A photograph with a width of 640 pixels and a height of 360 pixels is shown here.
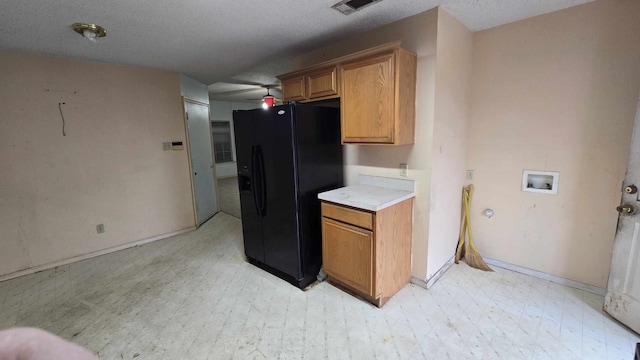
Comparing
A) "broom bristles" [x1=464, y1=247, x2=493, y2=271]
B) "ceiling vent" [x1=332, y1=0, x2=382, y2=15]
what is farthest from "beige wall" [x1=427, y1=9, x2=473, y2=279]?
"ceiling vent" [x1=332, y1=0, x2=382, y2=15]

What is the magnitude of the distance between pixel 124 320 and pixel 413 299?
237 centimetres

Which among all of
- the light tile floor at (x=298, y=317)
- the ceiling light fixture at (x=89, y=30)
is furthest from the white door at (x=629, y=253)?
the ceiling light fixture at (x=89, y=30)

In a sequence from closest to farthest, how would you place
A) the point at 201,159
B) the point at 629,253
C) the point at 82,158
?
the point at 629,253
the point at 82,158
the point at 201,159

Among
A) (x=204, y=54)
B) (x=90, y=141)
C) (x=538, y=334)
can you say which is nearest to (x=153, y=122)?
(x=90, y=141)

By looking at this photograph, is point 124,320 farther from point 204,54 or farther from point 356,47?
point 356,47

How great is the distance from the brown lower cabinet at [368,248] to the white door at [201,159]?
9.34ft

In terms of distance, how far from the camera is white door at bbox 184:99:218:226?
432cm

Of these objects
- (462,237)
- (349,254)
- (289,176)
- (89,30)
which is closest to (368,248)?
(349,254)

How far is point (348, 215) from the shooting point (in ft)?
7.39

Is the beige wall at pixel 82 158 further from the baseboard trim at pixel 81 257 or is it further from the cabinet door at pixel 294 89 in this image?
the cabinet door at pixel 294 89

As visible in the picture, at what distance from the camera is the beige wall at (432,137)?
7.38 ft

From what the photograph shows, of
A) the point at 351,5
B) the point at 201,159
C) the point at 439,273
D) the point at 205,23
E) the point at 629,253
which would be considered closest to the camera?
the point at 629,253

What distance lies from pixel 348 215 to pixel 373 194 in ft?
1.02

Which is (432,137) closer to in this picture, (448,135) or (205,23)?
(448,135)
